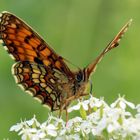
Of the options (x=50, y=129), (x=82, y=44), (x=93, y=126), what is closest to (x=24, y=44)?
(x=50, y=129)

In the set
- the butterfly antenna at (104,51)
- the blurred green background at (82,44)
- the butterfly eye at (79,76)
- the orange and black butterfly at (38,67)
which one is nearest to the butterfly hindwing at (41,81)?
the orange and black butterfly at (38,67)

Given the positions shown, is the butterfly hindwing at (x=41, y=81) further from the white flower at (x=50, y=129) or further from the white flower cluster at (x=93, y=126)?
the white flower at (x=50, y=129)

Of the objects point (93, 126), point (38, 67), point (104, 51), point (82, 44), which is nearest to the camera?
point (93, 126)

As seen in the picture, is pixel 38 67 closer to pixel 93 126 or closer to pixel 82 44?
pixel 93 126

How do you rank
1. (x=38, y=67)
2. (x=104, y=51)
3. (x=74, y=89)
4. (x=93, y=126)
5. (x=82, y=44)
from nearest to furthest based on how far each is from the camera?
(x=93, y=126) → (x=104, y=51) → (x=74, y=89) → (x=38, y=67) → (x=82, y=44)

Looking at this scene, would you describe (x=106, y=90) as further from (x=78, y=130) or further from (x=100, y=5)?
(x=78, y=130)

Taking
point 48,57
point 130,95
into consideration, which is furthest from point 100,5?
point 48,57
